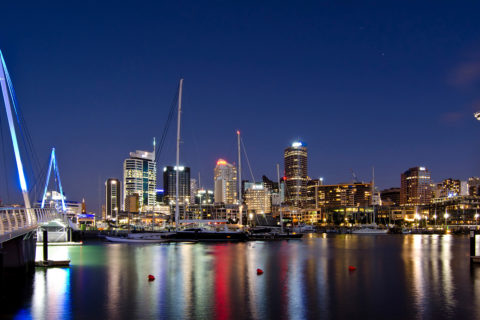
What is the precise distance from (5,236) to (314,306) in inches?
723

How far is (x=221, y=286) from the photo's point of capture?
35812 millimetres

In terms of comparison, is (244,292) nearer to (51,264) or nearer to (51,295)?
(51,295)

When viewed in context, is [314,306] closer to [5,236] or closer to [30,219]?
[5,236]

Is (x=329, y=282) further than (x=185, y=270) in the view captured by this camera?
No

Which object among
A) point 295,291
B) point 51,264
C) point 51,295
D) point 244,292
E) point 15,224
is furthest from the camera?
point 51,264

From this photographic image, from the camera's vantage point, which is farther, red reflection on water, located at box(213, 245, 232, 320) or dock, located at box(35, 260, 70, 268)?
dock, located at box(35, 260, 70, 268)

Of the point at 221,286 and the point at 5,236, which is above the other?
the point at 5,236

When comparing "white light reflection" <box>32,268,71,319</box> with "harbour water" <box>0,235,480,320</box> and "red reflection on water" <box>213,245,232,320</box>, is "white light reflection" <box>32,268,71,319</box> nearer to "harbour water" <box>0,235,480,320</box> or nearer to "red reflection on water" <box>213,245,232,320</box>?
"harbour water" <box>0,235,480,320</box>

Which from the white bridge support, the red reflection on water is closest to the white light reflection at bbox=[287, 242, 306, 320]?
the red reflection on water

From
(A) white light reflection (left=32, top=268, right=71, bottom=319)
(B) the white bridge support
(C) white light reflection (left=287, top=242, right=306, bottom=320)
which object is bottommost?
(C) white light reflection (left=287, top=242, right=306, bottom=320)

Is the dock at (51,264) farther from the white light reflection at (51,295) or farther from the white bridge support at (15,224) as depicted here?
the white bridge support at (15,224)

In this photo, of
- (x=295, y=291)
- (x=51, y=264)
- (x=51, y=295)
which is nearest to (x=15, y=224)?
(x=51, y=295)

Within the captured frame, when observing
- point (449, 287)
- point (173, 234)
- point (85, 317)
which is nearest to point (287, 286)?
point (449, 287)

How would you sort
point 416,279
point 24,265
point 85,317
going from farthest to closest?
point 416,279, point 24,265, point 85,317
